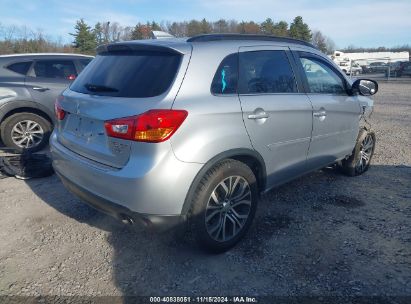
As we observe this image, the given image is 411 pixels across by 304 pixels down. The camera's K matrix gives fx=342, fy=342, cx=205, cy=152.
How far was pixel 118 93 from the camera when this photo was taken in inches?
106

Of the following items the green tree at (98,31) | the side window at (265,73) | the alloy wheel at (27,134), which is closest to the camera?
the side window at (265,73)

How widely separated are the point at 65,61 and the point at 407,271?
6251 millimetres

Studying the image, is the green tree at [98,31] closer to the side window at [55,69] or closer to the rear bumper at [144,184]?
the side window at [55,69]

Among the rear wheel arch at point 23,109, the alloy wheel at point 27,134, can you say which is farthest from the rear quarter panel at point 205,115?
the alloy wheel at point 27,134

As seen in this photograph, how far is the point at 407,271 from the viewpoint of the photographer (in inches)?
112

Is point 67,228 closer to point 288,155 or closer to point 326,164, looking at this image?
point 288,155

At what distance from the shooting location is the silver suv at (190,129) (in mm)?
2490

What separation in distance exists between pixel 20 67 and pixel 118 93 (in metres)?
4.31

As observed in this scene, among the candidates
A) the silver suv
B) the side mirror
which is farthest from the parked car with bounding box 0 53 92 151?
the side mirror

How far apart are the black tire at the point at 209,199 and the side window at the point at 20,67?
4830 millimetres

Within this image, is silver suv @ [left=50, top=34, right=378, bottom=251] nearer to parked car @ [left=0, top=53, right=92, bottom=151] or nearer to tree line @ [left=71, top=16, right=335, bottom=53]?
parked car @ [left=0, top=53, right=92, bottom=151]

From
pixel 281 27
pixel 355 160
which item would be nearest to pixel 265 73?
pixel 355 160

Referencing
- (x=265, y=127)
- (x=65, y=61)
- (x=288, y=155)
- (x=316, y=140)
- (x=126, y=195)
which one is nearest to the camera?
(x=126, y=195)

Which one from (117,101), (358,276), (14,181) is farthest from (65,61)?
(358,276)
